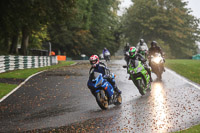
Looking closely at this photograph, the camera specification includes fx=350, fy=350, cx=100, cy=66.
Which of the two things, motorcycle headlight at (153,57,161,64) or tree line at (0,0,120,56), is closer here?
motorcycle headlight at (153,57,161,64)

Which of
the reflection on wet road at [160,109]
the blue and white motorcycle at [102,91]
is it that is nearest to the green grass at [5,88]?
the blue and white motorcycle at [102,91]

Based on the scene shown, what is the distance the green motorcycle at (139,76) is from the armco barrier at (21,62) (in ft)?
42.1

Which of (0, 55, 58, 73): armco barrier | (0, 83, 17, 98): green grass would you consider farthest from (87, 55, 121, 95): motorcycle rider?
(0, 55, 58, 73): armco barrier

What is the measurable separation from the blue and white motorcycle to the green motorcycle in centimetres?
220

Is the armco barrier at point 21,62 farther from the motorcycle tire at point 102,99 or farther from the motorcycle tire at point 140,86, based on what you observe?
the motorcycle tire at point 102,99

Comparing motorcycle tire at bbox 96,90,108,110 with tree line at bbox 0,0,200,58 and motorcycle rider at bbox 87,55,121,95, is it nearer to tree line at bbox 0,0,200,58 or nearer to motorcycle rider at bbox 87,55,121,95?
motorcycle rider at bbox 87,55,121,95

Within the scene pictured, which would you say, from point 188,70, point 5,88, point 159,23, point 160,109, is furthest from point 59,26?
point 160,109

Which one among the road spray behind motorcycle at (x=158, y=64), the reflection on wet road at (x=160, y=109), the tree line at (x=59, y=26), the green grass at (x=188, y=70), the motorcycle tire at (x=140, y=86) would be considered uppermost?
the tree line at (x=59, y=26)

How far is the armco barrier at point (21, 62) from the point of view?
937 inches

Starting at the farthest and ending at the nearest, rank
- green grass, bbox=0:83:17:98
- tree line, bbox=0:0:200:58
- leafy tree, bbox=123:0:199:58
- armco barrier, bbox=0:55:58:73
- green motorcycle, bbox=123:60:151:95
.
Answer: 1. leafy tree, bbox=123:0:199:58
2. tree line, bbox=0:0:200:58
3. armco barrier, bbox=0:55:58:73
4. green grass, bbox=0:83:17:98
5. green motorcycle, bbox=123:60:151:95

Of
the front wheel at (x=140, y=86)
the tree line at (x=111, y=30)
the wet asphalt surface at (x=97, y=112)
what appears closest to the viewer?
the wet asphalt surface at (x=97, y=112)

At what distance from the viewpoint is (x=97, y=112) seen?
9.17 meters

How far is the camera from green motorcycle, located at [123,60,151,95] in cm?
1197

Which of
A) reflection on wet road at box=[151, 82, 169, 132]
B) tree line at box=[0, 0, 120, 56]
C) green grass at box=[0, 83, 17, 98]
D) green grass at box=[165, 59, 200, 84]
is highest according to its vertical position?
tree line at box=[0, 0, 120, 56]
